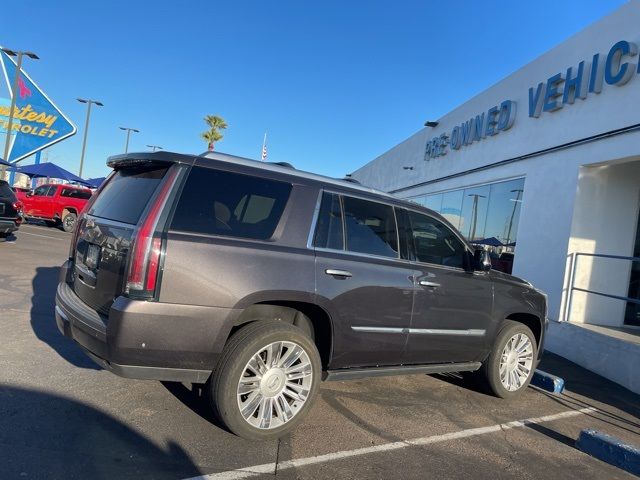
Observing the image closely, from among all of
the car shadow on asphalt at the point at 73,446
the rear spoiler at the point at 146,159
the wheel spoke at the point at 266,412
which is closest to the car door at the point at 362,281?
the wheel spoke at the point at 266,412

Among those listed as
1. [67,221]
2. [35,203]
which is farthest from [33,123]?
[67,221]

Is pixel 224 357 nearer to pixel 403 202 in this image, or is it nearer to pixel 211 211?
pixel 211 211

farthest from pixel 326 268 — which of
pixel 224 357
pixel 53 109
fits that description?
pixel 53 109

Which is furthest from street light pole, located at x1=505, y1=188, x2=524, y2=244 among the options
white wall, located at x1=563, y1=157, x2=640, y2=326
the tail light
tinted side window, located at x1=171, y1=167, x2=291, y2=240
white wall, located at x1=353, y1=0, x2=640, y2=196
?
the tail light

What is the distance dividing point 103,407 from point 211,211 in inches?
70.8

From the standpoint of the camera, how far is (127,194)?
3.80 metres

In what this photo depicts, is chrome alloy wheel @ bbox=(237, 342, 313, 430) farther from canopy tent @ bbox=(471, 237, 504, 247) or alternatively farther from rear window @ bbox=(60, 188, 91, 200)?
rear window @ bbox=(60, 188, 91, 200)

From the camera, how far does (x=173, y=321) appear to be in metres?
3.24

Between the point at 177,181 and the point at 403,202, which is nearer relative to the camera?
the point at 177,181

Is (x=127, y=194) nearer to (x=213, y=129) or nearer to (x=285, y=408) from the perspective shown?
(x=285, y=408)

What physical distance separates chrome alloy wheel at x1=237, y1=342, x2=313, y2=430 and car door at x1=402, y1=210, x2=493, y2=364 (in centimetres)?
115

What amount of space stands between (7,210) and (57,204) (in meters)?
8.49

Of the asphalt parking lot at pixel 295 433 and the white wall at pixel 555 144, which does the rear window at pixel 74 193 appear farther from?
the asphalt parking lot at pixel 295 433

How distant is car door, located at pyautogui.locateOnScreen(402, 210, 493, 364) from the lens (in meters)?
4.50
